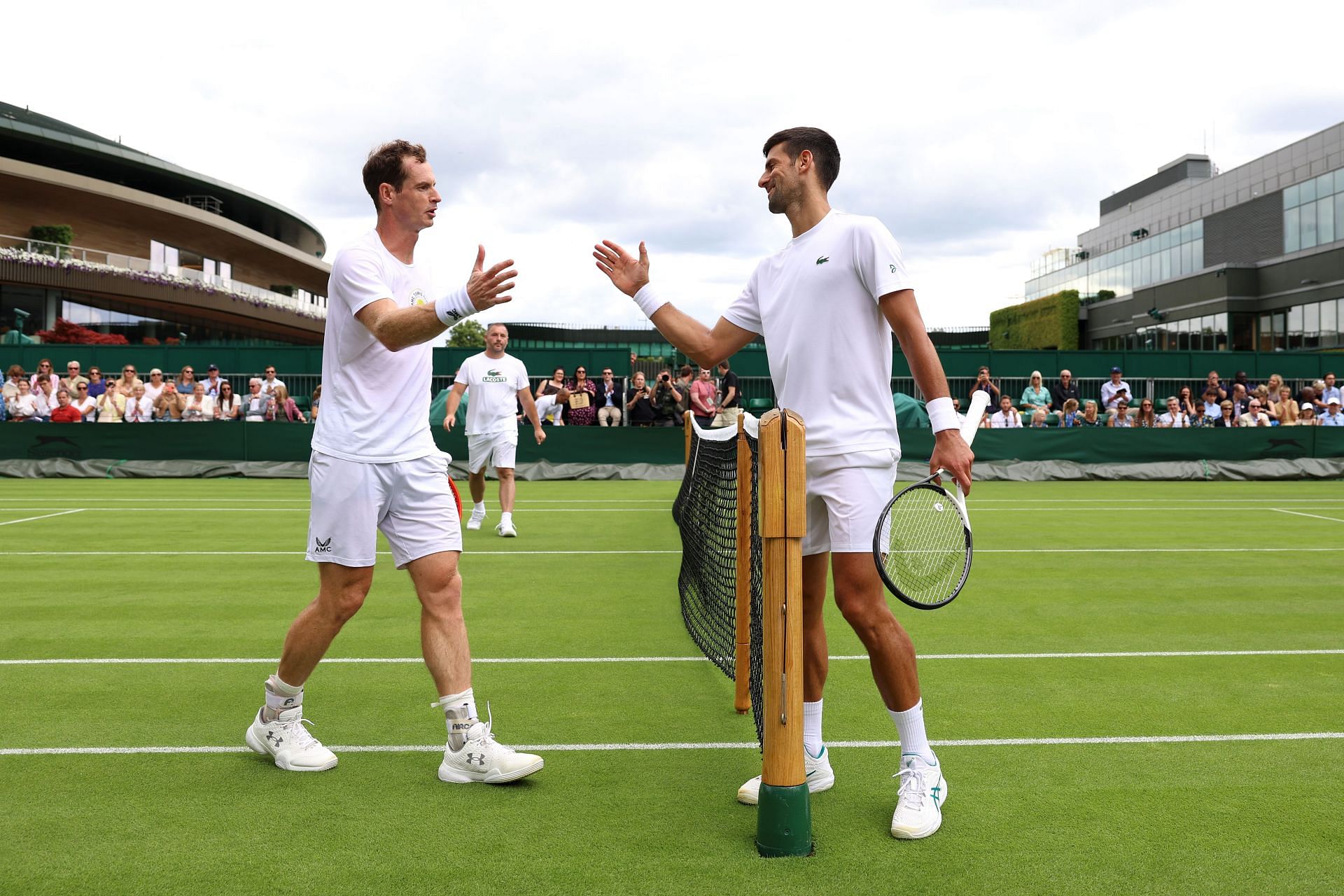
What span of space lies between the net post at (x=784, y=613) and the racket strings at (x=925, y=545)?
0.33m

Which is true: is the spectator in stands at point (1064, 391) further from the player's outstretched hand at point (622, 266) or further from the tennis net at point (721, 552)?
the player's outstretched hand at point (622, 266)

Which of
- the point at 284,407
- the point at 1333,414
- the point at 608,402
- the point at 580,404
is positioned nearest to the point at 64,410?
the point at 284,407

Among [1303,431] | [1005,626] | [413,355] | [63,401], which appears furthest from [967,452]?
[63,401]

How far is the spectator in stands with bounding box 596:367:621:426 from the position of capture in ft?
67.1

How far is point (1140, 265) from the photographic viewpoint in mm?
66625

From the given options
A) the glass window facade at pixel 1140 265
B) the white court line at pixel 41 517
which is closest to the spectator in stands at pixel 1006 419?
the white court line at pixel 41 517

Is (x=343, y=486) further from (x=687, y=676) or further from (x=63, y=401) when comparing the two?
(x=63, y=401)

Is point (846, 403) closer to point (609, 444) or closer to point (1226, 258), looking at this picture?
point (609, 444)

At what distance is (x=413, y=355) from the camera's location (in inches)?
163

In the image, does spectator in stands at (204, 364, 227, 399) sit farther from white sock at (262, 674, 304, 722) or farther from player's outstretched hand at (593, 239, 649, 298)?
player's outstretched hand at (593, 239, 649, 298)

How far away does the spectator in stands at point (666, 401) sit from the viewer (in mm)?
19703

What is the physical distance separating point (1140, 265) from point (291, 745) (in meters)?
70.8

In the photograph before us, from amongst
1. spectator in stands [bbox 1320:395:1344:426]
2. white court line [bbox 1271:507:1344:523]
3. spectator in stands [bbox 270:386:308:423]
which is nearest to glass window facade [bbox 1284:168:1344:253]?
spectator in stands [bbox 1320:395:1344:426]

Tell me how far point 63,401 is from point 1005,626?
1911 centimetres
